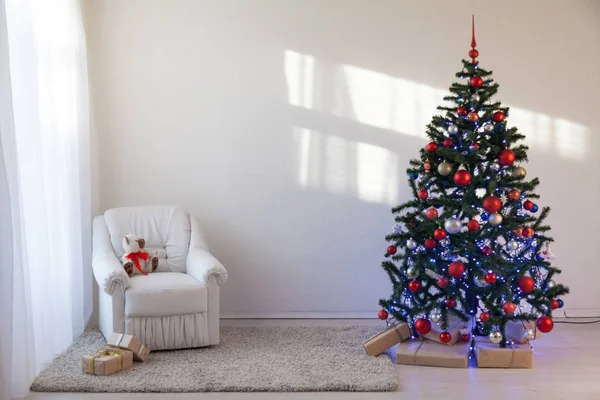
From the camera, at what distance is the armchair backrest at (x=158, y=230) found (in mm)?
4906

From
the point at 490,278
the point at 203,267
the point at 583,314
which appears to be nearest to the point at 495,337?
the point at 490,278

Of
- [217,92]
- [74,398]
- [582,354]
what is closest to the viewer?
[74,398]

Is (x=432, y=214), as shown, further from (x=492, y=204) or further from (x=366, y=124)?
(x=366, y=124)

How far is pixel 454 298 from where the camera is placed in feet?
13.9

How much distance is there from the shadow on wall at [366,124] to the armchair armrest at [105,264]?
1.41 metres

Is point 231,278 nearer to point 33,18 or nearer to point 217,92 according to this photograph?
point 217,92

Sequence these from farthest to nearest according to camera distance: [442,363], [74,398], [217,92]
Result: 1. [217,92]
2. [442,363]
3. [74,398]

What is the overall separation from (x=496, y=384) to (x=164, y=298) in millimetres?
1895

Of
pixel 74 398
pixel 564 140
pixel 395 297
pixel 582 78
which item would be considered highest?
pixel 582 78

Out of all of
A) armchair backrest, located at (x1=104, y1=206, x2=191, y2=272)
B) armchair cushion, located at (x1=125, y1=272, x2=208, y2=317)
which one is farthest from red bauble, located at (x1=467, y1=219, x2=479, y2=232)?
armchair backrest, located at (x1=104, y1=206, x2=191, y2=272)

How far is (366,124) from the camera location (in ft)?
17.5

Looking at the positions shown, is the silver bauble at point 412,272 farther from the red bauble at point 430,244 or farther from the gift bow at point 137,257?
the gift bow at point 137,257

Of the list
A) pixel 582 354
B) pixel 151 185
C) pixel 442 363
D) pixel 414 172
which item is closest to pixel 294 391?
pixel 442 363

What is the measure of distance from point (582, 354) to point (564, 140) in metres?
1.65
